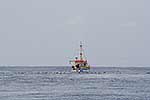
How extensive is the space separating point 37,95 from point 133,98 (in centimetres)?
1284

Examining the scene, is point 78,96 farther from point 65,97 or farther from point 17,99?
point 17,99

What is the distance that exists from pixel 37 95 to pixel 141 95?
13833 mm

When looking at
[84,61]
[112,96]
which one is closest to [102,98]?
[112,96]

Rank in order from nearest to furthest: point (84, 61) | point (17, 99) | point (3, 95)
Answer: point (17, 99), point (3, 95), point (84, 61)

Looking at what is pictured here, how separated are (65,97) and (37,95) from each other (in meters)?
4.51

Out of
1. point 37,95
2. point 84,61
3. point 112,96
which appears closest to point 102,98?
point 112,96

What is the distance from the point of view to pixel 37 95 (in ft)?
265

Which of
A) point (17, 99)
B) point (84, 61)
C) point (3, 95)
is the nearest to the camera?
point (17, 99)

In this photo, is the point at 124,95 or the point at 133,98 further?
the point at 124,95

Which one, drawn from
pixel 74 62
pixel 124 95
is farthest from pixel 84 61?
pixel 124 95

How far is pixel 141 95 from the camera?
82062 mm

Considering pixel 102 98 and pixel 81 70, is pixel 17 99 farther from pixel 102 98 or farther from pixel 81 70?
pixel 81 70

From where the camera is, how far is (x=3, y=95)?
79625 mm

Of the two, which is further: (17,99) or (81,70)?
(81,70)
